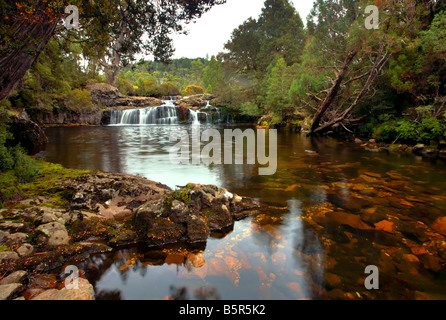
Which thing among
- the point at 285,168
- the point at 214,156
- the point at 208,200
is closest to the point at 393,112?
the point at 285,168

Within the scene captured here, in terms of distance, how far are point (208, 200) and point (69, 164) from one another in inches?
275

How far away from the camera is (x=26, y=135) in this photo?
36.0 ft

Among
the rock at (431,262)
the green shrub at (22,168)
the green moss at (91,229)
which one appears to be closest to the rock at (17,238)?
the green moss at (91,229)

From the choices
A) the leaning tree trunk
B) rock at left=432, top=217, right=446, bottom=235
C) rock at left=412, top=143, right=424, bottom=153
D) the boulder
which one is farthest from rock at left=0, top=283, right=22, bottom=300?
rock at left=412, top=143, right=424, bottom=153

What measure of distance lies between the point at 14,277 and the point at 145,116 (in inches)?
1143

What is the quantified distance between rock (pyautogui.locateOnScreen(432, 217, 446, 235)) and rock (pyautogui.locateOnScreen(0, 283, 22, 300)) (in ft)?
19.9

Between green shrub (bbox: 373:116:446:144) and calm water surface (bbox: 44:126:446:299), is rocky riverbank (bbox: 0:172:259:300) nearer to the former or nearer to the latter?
calm water surface (bbox: 44:126:446:299)

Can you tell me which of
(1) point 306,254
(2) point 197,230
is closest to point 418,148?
(1) point 306,254

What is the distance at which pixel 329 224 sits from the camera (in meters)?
4.23

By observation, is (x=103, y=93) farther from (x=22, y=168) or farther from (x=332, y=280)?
(x=332, y=280)

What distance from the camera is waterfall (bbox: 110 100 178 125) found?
2941cm

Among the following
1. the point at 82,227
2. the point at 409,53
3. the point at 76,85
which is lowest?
the point at 82,227

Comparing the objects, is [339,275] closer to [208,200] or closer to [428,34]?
[208,200]
